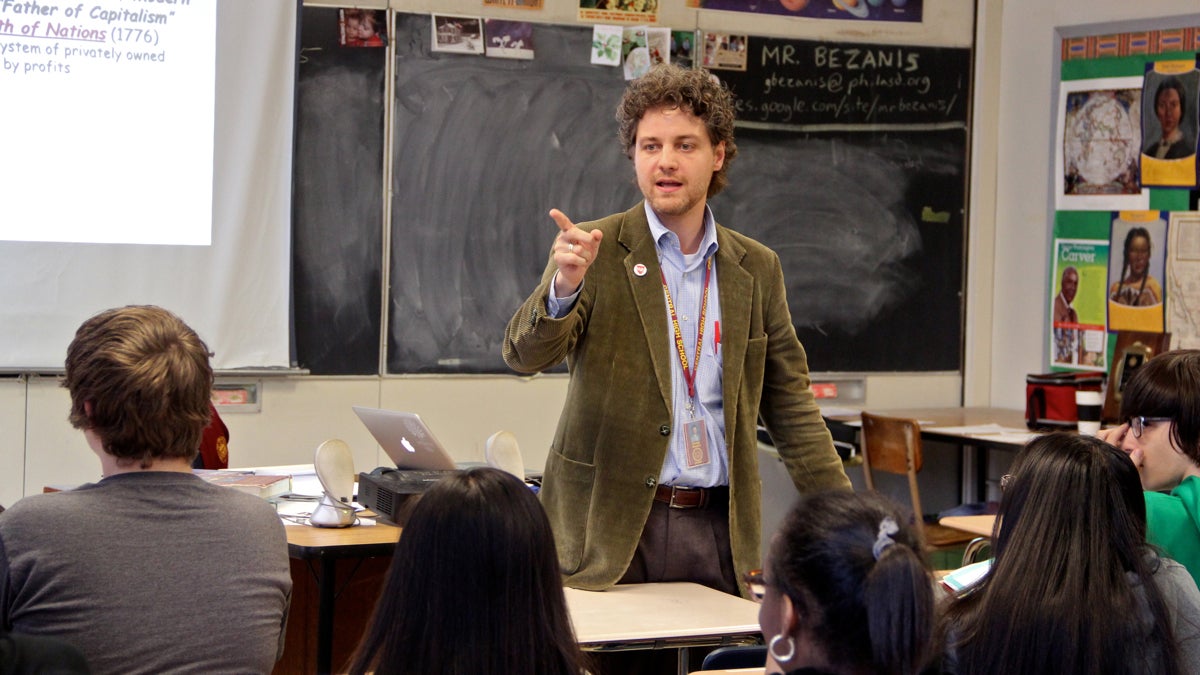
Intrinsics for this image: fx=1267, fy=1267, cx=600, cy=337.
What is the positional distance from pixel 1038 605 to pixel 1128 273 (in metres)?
4.17

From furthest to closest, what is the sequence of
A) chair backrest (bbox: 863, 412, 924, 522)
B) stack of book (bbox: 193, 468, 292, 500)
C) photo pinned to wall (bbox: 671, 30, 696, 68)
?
photo pinned to wall (bbox: 671, 30, 696, 68), chair backrest (bbox: 863, 412, 924, 522), stack of book (bbox: 193, 468, 292, 500)

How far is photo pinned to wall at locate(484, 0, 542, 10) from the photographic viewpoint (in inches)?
200

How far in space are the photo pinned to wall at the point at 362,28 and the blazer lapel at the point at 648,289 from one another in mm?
2596

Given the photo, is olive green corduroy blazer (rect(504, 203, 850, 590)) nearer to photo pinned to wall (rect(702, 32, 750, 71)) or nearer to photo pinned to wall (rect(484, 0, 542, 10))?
photo pinned to wall (rect(484, 0, 542, 10))

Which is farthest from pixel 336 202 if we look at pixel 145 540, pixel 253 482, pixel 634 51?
pixel 145 540

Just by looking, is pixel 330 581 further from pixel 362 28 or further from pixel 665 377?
pixel 362 28

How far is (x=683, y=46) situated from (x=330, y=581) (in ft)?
10.9

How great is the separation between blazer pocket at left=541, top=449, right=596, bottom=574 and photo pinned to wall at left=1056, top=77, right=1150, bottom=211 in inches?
152

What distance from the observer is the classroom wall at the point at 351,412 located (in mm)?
4535

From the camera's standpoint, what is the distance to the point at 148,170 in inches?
181

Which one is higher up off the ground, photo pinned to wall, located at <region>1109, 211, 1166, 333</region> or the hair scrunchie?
photo pinned to wall, located at <region>1109, 211, 1166, 333</region>

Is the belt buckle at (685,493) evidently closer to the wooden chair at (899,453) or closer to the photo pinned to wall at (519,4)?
the wooden chair at (899,453)

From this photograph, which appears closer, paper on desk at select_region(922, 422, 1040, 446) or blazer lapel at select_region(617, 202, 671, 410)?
blazer lapel at select_region(617, 202, 671, 410)

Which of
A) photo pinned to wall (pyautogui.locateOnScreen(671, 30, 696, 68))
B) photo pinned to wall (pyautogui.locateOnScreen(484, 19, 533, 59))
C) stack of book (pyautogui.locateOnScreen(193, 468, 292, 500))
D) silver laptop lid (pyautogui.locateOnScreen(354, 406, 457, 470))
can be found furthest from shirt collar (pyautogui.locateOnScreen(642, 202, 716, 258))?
photo pinned to wall (pyautogui.locateOnScreen(671, 30, 696, 68))
